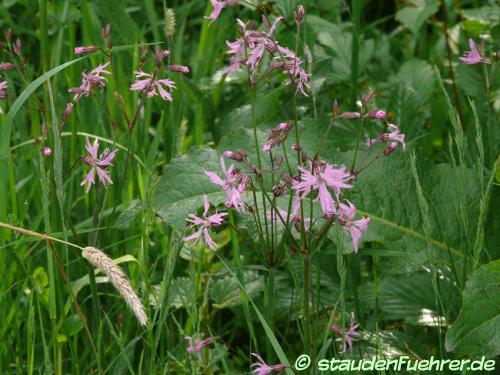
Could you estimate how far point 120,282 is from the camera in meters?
1.52

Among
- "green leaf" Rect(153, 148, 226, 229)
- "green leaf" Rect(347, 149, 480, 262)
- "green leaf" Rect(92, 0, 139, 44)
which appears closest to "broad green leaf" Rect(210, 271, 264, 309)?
"green leaf" Rect(153, 148, 226, 229)

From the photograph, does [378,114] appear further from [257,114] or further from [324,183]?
[257,114]

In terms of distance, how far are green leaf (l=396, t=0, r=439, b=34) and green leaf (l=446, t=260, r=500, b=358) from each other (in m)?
1.67

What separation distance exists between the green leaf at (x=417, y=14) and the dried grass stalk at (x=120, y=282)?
7.27ft

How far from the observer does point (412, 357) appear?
2.29 m

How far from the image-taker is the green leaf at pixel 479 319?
199cm

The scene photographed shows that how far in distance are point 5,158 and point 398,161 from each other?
3.79ft

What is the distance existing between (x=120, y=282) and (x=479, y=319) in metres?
0.93

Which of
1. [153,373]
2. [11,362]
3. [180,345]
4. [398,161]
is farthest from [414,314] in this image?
[11,362]

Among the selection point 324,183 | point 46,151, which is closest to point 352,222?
point 324,183

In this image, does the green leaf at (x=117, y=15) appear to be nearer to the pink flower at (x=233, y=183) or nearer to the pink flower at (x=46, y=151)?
the pink flower at (x=46, y=151)

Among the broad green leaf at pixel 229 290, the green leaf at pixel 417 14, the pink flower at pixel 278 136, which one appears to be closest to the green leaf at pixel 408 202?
the broad green leaf at pixel 229 290

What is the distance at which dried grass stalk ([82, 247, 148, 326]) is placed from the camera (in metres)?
1.42

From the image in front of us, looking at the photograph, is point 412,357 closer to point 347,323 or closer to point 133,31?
point 347,323
